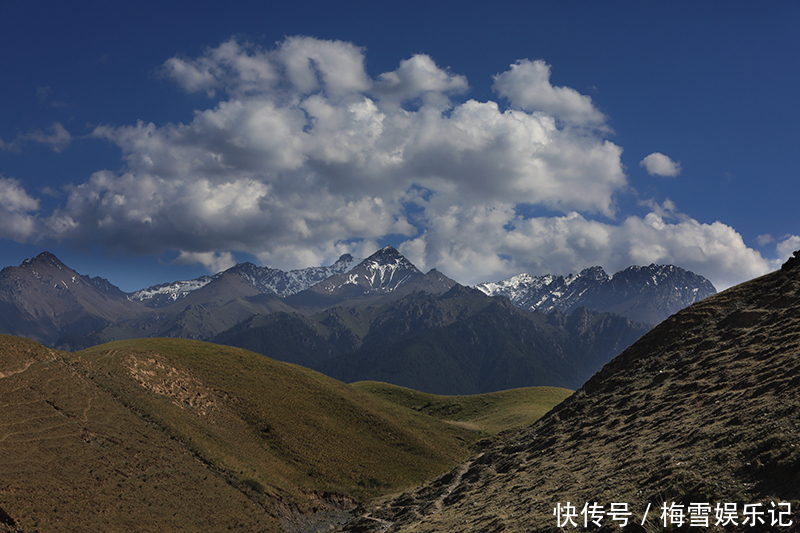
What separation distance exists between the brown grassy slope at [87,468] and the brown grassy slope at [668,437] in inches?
629

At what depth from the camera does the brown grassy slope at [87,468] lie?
115ft

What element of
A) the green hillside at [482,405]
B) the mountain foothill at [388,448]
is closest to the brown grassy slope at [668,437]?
the mountain foothill at [388,448]

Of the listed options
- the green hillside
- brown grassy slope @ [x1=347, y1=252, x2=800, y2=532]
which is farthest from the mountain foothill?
the green hillside

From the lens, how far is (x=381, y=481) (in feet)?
215

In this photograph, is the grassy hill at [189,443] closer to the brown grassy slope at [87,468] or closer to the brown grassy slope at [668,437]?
the brown grassy slope at [87,468]

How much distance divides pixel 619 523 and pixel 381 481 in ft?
171

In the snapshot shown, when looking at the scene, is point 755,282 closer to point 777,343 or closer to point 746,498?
point 777,343

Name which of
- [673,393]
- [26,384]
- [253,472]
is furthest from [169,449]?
[673,393]

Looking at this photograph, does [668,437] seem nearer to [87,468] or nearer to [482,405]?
[87,468]

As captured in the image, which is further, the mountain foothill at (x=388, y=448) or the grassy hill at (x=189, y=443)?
the grassy hill at (x=189, y=443)

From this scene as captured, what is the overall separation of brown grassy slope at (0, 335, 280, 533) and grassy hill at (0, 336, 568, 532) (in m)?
0.14

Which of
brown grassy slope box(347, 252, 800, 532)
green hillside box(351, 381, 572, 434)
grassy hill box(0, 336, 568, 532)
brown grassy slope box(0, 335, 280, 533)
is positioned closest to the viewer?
brown grassy slope box(347, 252, 800, 532)

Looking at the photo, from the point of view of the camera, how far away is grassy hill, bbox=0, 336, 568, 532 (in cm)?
3822

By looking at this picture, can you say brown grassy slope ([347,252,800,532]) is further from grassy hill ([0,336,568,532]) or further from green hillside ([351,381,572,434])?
green hillside ([351,381,572,434])
